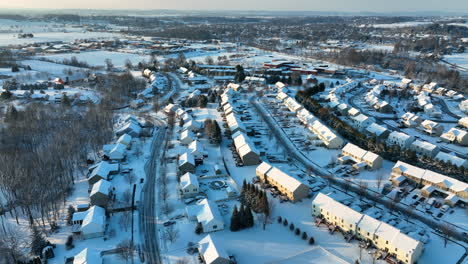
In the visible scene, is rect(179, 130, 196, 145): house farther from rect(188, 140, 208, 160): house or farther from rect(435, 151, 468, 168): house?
rect(435, 151, 468, 168): house

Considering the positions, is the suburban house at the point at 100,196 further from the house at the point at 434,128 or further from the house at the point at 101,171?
the house at the point at 434,128

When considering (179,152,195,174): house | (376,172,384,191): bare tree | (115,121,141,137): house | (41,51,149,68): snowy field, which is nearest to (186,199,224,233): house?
(179,152,195,174): house

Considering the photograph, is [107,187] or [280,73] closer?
[107,187]

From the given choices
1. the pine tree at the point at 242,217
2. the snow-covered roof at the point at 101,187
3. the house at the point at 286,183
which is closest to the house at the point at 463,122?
the house at the point at 286,183

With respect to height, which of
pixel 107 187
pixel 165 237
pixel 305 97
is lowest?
pixel 165 237

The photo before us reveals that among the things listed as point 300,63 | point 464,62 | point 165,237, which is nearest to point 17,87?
point 165,237

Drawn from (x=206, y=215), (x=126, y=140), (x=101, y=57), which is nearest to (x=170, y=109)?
(x=126, y=140)

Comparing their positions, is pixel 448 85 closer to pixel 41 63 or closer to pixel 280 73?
pixel 280 73
